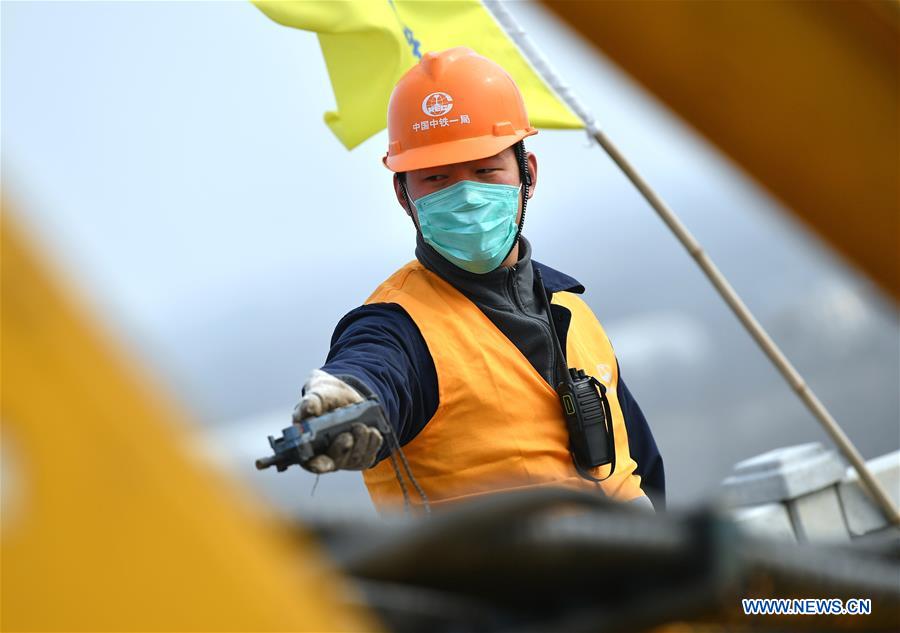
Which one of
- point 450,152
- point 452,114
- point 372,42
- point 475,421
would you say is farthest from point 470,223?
point 372,42

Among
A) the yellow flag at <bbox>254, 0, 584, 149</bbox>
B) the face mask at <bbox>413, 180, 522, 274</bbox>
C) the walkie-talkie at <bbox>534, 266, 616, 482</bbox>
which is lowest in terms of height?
the walkie-talkie at <bbox>534, 266, 616, 482</bbox>

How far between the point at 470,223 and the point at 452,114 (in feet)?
1.17

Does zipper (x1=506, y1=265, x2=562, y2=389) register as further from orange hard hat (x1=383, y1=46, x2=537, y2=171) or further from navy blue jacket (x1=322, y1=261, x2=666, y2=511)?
orange hard hat (x1=383, y1=46, x2=537, y2=171)

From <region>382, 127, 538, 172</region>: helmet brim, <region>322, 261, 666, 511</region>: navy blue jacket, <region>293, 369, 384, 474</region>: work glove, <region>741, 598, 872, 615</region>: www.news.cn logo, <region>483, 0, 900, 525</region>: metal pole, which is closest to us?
<region>741, 598, 872, 615</region>: www.news.cn logo

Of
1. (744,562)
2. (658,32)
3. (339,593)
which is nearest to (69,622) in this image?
(339,593)

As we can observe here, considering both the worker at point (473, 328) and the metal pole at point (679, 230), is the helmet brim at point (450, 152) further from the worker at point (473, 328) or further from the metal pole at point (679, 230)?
the metal pole at point (679, 230)

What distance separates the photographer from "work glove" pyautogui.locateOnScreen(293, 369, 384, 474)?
2.08 m

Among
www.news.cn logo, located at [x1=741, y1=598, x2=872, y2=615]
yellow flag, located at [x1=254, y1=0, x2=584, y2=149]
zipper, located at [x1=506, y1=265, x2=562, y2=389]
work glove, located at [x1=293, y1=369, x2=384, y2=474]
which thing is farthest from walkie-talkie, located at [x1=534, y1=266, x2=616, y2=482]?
www.news.cn logo, located at [x1=741, y1=598, x2=872, y2=615]

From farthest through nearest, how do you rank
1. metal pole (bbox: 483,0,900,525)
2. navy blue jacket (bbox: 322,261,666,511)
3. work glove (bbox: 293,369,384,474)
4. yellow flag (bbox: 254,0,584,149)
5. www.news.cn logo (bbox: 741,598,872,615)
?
metal pole (bbox: 483,0,900,525)
yellow flag (bbox: 254,0,584,149)
navy blue jacket (bbox: 322,261,666,511)
work glove (bbox: 293,369,384,474)
www.news.cn logo (bbox: 741,598,872,615)

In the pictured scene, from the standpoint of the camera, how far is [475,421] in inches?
115

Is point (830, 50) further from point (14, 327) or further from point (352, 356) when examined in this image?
point (352, 356)

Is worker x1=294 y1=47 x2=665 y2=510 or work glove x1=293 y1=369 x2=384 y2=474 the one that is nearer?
work glove x1=293 y1=369 x2=384 y2=474

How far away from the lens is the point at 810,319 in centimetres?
1571

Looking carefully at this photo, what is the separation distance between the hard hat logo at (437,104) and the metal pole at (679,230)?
150 cm
